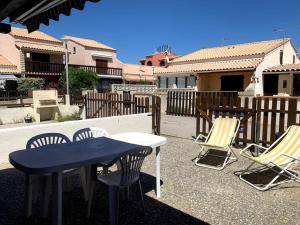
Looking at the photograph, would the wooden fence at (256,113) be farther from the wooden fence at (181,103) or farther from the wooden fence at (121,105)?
the wooden fence at (181,103)

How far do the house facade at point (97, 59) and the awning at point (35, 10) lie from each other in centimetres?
3035

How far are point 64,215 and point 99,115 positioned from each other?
28.9 ft

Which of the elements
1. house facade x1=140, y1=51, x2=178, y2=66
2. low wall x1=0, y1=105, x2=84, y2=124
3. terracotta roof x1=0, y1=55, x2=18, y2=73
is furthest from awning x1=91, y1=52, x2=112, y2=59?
low wall x1=0, y1=105, x2=84, y2=124

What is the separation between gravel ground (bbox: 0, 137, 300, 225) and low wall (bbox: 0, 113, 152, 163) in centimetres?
60

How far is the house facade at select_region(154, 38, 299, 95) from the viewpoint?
69.5 ft

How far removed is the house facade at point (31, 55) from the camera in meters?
28.3

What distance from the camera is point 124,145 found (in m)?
3.93

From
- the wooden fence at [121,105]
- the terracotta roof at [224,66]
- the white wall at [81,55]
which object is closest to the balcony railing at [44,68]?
the white wall at [81,55]

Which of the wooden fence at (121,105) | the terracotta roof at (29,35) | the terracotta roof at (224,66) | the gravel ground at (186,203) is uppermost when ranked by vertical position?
the terracotta roof at (29,35)

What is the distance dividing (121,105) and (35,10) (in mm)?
7651

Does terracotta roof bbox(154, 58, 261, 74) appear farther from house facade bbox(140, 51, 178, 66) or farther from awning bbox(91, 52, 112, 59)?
house facade bbox(140, 51, 178, 66)

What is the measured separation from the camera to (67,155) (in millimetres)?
3322

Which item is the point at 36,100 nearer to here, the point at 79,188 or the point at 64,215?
the point at 79,188

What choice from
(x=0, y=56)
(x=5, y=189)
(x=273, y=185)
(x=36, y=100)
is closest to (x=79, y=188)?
(x=5, y=189)
